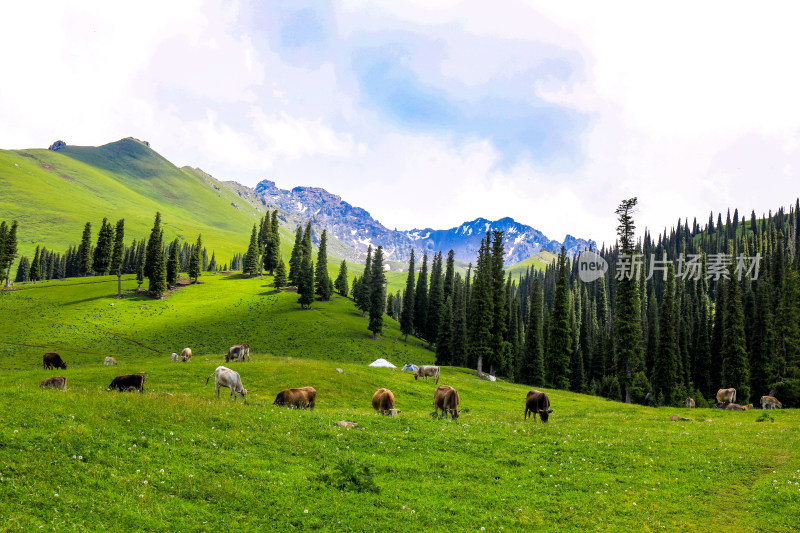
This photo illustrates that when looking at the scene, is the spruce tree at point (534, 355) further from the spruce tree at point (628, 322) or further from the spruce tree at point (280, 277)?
the spruce tree at point (280, 277)

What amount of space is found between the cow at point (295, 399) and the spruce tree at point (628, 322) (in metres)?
49.4

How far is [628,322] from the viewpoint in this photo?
5666cm

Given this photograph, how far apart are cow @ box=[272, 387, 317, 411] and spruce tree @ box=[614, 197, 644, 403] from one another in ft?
162

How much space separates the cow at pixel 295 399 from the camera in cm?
2366

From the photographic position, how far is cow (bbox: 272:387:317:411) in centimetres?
2366

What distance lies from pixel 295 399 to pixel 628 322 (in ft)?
168

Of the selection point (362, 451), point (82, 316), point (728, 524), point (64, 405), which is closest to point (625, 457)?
point (728, 524)

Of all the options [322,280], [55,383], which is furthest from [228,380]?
[322,280]

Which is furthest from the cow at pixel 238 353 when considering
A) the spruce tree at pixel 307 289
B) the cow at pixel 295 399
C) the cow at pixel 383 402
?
the spruce tree at pixel 307 289

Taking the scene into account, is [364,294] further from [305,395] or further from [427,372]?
[305,395]

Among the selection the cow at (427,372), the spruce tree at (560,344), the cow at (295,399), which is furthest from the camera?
Answer: the spruce tree at (560,344)

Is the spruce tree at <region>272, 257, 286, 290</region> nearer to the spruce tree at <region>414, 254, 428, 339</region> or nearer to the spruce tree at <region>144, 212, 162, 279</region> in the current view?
the spruce tree at <region>144, 212, 162, 279</region>

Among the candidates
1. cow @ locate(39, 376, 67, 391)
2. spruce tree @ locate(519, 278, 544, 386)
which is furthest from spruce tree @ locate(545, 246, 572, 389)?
cow @ locate(39, 376, 67, 391)

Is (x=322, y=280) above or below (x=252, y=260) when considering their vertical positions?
below
